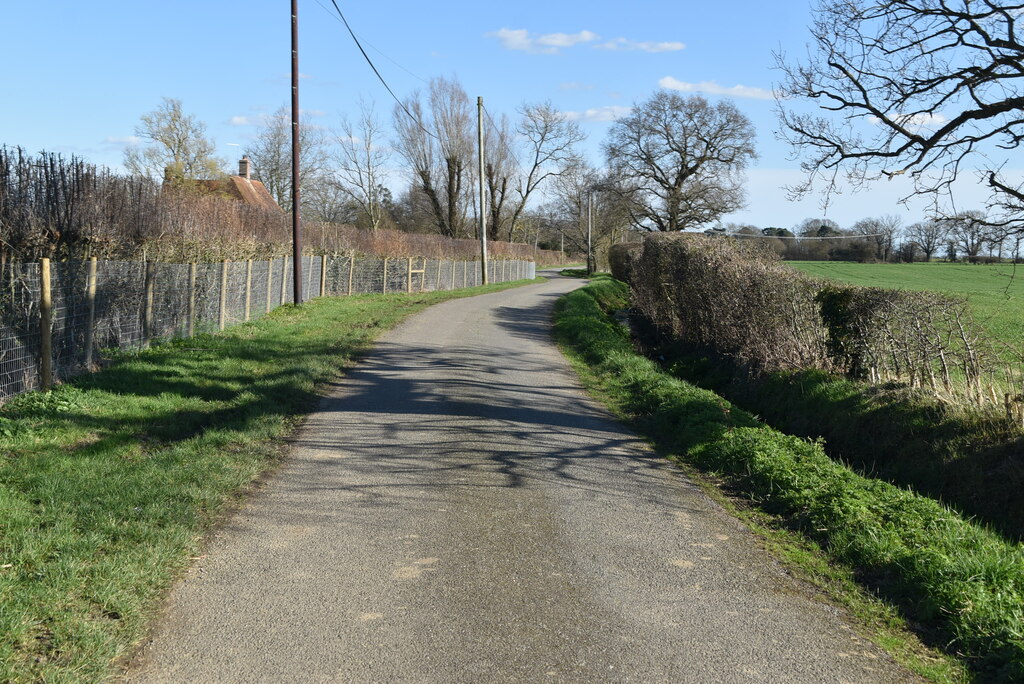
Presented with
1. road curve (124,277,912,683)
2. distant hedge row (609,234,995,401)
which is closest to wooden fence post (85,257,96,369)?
road curve (124,277,912,683)

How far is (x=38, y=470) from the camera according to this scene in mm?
6633

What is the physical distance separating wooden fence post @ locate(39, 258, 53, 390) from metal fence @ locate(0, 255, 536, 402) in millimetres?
12

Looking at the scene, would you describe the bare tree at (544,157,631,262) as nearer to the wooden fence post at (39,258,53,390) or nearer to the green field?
the green field

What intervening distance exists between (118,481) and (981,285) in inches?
1665

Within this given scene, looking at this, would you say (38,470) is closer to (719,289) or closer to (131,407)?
(131,407)

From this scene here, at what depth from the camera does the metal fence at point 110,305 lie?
9.55 meters

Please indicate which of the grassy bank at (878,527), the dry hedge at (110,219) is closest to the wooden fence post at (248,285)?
the dry hedge at (110,219)

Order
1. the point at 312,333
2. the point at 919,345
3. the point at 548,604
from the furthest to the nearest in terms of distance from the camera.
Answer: the point at 312,333, the point at 919,345, the point at 548,604

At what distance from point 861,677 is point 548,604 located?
1679 mm

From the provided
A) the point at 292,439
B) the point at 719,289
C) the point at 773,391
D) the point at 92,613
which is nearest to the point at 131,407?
the point at 292,439

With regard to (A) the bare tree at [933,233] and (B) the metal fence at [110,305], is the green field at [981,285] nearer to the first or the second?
(A) the bare tree at [933,233]

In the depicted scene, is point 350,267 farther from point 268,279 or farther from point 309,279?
point 268,279

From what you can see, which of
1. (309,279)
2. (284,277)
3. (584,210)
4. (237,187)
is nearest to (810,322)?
(284,277)

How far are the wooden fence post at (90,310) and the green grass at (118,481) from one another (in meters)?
0.48
